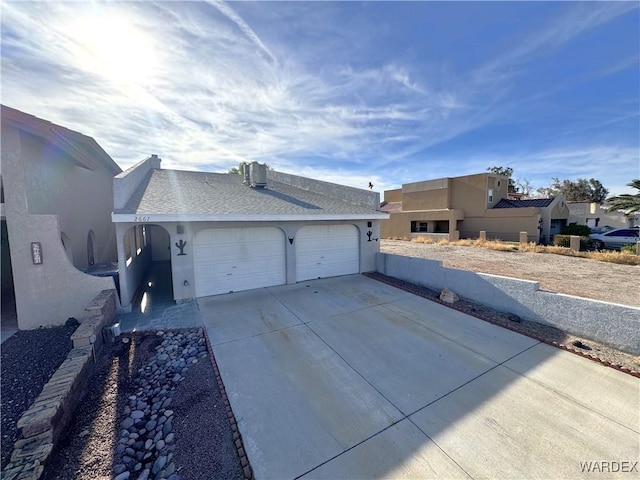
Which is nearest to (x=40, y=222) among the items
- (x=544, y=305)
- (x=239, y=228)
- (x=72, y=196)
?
(x=72, y=196)

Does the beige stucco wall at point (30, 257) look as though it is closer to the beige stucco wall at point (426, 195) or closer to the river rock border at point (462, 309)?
the river rock border at point (462, 309)

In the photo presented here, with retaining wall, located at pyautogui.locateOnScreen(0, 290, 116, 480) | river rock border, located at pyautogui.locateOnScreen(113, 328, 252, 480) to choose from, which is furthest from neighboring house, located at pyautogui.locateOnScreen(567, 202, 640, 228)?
retaining wall, located at pyautogui.locateOnScreen(0, 290, 116, 480)

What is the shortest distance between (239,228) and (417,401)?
6.93m

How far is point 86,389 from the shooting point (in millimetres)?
4113

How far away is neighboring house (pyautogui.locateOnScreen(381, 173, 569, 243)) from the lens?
2336cm

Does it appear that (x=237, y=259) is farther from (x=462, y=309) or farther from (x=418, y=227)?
(x=418, y=227)

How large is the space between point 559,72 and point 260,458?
1600 centimetres

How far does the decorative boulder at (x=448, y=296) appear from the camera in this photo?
783 centimetres

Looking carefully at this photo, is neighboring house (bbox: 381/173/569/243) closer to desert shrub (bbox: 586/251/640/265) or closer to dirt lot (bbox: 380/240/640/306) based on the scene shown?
dirt lot (bbox: 380/240/640/306)

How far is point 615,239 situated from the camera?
771 inches

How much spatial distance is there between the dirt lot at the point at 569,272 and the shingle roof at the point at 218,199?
6.50m

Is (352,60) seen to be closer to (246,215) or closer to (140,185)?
(246,215)

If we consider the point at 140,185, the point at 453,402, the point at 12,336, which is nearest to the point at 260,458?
the point at 453,402

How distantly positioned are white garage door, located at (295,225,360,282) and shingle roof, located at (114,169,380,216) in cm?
93
